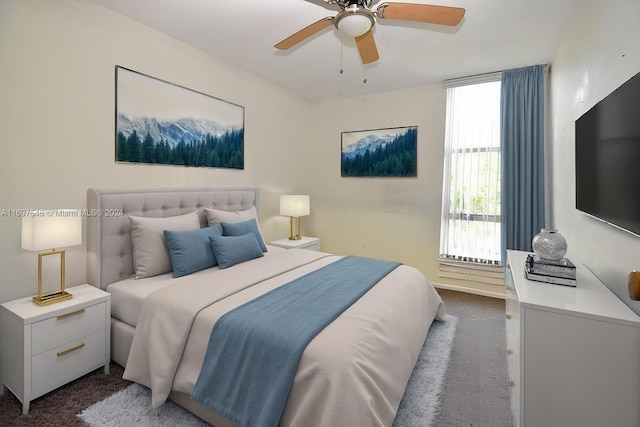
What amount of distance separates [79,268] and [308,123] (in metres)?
3.44

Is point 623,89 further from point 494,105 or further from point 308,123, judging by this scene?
point 308,123

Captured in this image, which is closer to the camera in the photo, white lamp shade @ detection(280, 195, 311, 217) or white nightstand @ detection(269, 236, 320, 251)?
white nightstand @ detection(269, 236, 320, 251)

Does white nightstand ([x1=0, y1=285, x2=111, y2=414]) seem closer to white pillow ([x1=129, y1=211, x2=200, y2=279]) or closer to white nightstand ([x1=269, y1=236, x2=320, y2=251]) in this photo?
white pillow ([x1=129, y1=211, x2=200, y2=279])

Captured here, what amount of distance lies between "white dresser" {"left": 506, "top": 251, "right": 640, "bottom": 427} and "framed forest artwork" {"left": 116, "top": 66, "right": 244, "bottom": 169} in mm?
2848

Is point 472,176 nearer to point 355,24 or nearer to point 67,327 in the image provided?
point 355,24

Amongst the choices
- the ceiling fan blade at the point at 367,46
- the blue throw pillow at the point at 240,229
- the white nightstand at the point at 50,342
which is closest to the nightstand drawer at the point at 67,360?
the white nightstand at the point at 50,342

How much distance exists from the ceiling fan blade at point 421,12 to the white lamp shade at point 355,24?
0.12m

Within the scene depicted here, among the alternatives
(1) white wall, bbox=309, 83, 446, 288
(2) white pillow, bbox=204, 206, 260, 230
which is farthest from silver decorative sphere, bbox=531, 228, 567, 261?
(2) white pillow, bbox=204, 206, 260, 230

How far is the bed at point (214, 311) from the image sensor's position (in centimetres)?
133

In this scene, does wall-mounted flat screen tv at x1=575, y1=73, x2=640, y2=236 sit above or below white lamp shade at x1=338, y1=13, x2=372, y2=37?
below

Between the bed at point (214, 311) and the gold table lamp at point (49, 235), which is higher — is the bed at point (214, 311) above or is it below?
below

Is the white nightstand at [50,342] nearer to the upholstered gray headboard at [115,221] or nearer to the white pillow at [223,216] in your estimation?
the upholstered gray headboard at [115,221]

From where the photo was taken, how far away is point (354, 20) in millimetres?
1720

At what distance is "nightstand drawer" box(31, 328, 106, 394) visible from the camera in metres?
1.73
